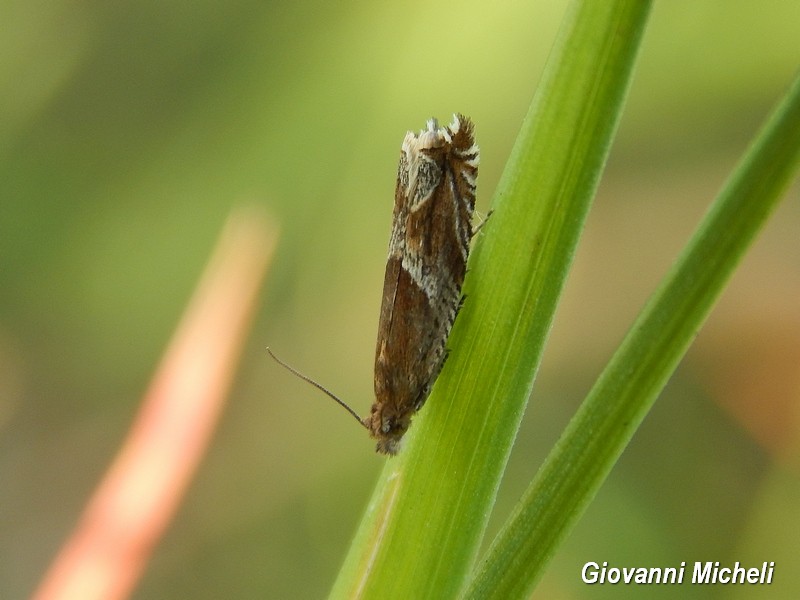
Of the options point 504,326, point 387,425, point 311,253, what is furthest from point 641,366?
point 311,253

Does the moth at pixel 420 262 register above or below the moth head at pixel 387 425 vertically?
above

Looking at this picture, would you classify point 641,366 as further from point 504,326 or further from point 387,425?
point 387,425

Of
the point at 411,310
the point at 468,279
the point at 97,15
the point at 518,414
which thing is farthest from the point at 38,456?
the point at 518,414

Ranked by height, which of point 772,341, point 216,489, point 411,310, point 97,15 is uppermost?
point 97,15

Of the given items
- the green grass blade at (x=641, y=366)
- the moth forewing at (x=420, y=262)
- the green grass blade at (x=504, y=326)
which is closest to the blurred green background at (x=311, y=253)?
the moth forewing at (x=420, y=262)

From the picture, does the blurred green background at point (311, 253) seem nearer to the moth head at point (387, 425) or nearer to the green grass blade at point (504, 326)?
the moth head at point (387, 425)

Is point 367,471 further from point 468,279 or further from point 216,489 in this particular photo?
point 468,279
